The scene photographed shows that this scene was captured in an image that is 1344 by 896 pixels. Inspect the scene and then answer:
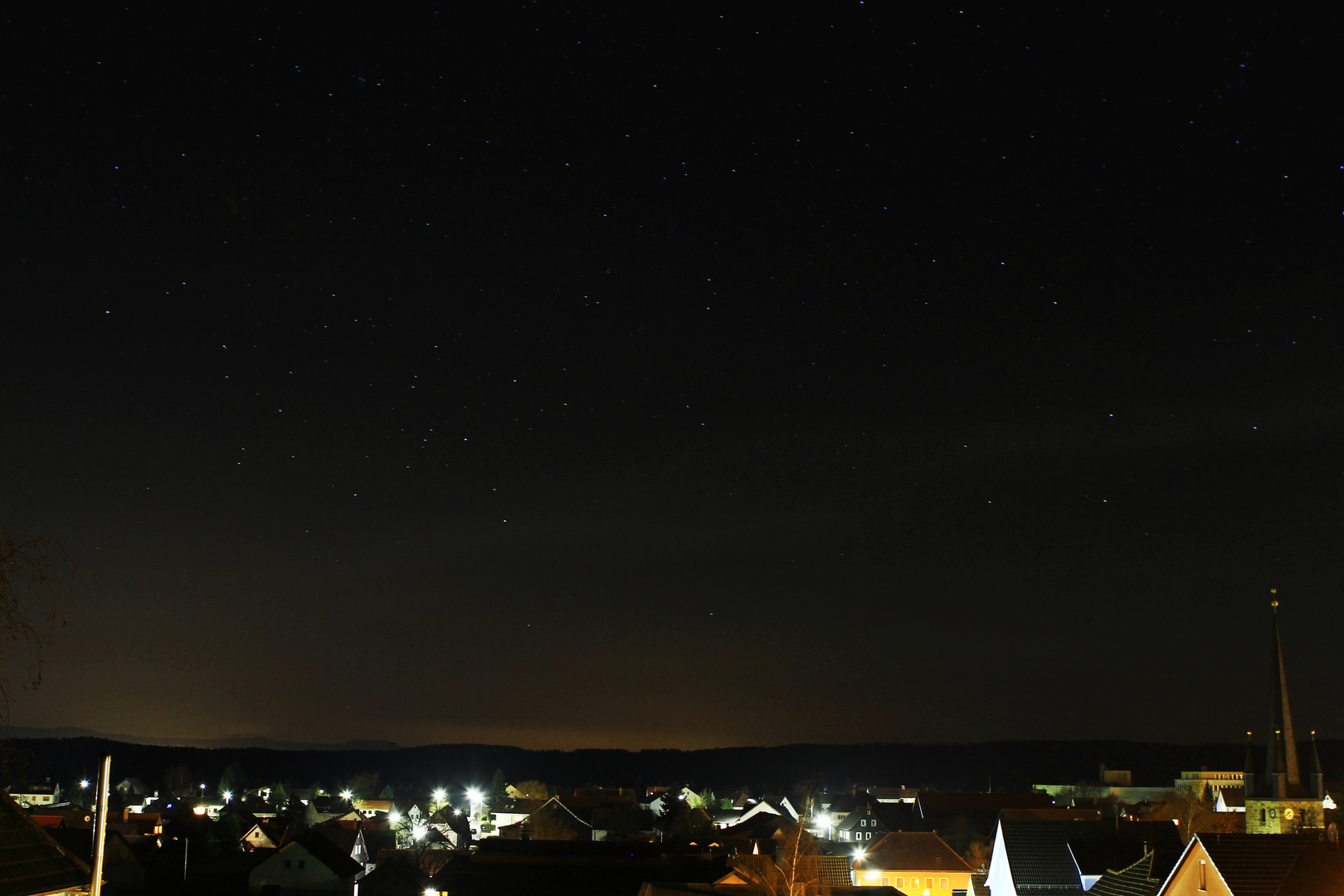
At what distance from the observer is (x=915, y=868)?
66125 mm

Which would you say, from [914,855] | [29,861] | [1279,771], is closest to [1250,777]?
[1279,771]

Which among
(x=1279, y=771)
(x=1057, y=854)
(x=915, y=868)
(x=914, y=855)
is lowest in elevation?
(x=915, y=868)

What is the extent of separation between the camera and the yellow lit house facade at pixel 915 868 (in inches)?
2581

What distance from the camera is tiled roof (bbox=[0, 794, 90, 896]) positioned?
1070 centimetres

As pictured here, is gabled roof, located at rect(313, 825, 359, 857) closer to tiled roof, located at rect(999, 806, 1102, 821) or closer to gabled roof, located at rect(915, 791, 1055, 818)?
tiled roof, located at rect(999, 806, 1102, 821)

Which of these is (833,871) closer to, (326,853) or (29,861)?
(326,853)

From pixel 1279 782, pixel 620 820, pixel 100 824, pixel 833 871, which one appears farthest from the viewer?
pixel 620 820

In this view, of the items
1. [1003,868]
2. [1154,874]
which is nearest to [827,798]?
[1003,868]

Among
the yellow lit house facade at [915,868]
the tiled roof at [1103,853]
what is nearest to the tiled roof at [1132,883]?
the tiled roof at [1103,853]

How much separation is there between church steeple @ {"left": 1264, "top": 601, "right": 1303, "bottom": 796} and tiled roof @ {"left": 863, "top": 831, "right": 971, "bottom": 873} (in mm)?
21787

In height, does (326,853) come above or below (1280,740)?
below

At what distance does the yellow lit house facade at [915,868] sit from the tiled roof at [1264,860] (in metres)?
41.1

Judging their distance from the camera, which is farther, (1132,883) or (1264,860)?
(1132,883)

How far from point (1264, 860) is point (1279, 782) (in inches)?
2183
